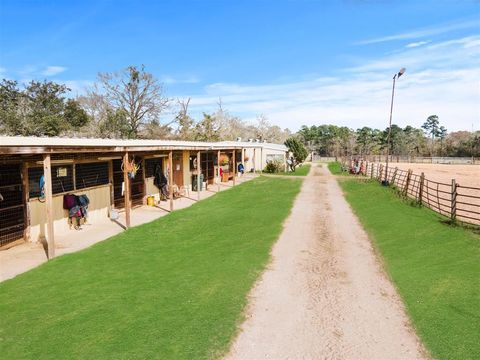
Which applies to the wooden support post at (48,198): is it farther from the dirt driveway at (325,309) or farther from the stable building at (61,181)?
the dirt driveway at (325,309)

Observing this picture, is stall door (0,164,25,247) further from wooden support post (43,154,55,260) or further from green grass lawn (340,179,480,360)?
green grass lawn (340,179,480,360)

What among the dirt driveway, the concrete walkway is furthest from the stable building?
the dirt driveway

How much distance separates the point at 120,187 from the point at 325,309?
11068 mm

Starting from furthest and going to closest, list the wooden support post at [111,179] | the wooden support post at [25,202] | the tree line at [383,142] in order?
the tree line at [383,142]
the wooden support post at [111,179]
the wooden support post at [25,202]

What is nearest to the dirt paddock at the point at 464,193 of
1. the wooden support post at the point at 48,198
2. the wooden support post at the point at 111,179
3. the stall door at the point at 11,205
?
the wooden support post at the point at 48,198

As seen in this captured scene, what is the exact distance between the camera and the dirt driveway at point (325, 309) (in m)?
4.91

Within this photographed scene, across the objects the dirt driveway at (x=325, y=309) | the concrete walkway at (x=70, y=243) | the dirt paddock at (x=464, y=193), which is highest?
the dirt paddock at (x=464, y=193)

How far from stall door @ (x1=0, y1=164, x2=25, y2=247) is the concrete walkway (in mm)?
386

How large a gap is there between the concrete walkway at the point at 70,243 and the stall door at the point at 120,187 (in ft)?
1.83

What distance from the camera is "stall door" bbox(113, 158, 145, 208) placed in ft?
47.6

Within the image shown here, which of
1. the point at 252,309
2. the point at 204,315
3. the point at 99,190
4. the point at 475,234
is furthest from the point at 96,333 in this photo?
the point at 475,234

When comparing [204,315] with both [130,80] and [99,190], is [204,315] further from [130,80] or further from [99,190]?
[130,80]

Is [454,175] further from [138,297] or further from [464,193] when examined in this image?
[138,297]

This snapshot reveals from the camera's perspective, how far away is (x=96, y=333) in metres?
5.18
